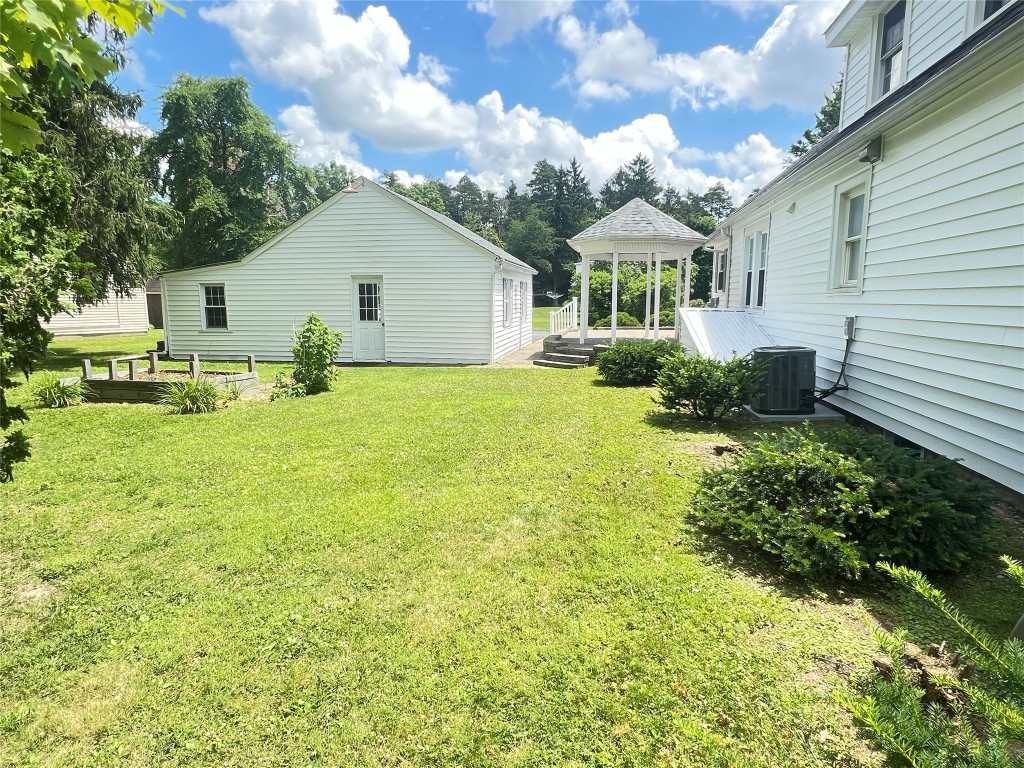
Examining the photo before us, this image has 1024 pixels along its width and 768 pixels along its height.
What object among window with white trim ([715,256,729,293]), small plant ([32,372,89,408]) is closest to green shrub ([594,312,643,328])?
window with white trim ([715,256,729,293])

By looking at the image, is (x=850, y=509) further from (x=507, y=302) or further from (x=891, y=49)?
(x=507, y=302)

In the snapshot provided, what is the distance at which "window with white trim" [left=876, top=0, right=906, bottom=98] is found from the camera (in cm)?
820

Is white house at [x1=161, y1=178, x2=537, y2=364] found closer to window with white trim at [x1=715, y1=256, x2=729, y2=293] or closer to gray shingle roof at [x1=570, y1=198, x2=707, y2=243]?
gray shingle roof at [x1=570, y1=198, x2=707, y2=243]

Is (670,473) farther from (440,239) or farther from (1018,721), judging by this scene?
(440,239)

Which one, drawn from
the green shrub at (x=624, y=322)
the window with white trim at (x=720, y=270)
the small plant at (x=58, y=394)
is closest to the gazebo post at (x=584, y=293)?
the window with white trim at (x=720, y=270)

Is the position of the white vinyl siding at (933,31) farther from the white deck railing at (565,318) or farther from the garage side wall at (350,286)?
the white deck railing at (565,318)

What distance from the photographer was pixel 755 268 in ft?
40.4

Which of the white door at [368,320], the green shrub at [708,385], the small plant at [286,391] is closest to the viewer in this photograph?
the green shrub at [708,385]

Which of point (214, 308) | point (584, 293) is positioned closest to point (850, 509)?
point (584, 293)

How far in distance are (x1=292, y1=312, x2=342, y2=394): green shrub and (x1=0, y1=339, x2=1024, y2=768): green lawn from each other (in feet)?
15.3

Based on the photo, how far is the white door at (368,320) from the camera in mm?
15938

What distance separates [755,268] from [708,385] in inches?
254

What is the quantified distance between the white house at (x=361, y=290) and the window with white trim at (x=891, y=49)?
29.9 feet

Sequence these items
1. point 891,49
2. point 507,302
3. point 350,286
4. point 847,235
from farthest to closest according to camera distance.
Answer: point 507,302 → point 350,286 → point 891,49 → point 847,235
